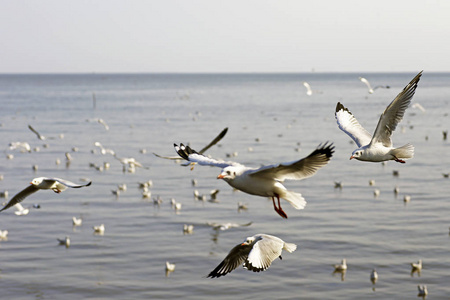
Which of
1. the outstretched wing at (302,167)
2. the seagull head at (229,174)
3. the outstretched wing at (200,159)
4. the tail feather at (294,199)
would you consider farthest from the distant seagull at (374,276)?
the seagull head at (229,174)

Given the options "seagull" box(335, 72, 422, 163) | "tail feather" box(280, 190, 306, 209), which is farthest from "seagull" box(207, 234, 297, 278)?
"seagull" box(335, 72, 422, 163)

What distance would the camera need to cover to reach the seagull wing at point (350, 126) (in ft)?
46.6

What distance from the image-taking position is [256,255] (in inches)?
456

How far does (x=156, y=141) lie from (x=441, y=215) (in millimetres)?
29896

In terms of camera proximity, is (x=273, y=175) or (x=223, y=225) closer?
(x=273, y=175)

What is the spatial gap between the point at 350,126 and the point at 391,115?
7.87 ft

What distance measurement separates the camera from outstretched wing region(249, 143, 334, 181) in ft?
30.1

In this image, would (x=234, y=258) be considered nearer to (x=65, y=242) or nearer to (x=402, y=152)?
(x=402, y=152)

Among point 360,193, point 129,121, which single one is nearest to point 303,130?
point 129,121

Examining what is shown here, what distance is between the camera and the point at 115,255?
22.7m

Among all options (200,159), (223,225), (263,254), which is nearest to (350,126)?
(200,159)

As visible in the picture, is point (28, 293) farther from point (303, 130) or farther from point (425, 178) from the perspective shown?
point (303, 130)

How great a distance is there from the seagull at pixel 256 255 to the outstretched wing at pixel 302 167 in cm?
181

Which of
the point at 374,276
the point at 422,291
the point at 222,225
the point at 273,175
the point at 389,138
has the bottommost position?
the point at 422,291
